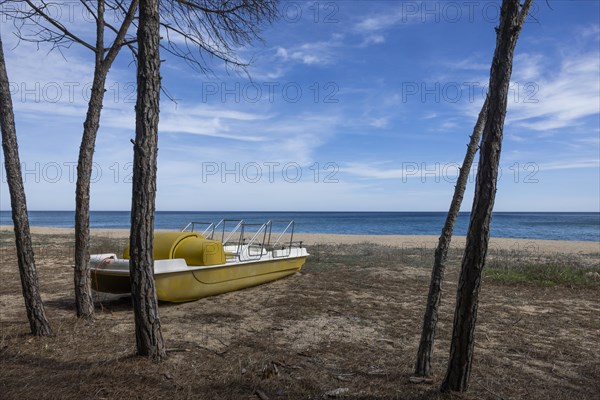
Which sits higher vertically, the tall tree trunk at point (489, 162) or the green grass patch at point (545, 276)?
the tall tree trunk at point (489, 162)

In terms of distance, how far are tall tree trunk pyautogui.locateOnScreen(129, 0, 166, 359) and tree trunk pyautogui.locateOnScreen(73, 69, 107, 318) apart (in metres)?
2.38

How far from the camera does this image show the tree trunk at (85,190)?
680 cm

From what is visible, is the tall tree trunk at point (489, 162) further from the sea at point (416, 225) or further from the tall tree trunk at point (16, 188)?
the sea at point (416, 225)

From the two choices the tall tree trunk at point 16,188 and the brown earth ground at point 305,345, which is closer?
the brown earth ground at point 305,345

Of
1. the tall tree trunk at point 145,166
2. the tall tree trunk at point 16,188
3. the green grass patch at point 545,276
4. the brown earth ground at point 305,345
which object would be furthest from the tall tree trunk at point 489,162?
the green grass patch at point 545,276

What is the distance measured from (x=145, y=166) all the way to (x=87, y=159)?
101 inches

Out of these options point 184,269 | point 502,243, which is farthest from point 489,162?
point 502,243

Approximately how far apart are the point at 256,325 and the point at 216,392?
2842mm

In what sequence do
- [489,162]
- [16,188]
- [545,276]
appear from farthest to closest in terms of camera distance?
[545,276]
[16,188]
[489,162]

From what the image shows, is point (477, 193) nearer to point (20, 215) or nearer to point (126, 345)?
point (126, 345)

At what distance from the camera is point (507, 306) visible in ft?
28.9

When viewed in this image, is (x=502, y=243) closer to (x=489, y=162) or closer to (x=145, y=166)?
(x=489, y=162)

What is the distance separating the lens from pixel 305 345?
6.00 meters

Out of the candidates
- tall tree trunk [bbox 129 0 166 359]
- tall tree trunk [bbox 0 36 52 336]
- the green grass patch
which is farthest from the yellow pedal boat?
the green grass patch
